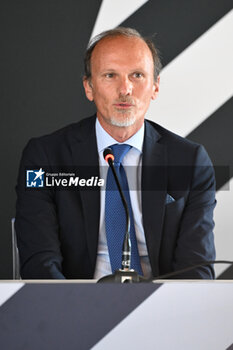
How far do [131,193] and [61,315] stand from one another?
1.09m

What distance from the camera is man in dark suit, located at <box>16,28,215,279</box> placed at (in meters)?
1.85

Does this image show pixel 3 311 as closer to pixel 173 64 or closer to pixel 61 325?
pixel 61 325

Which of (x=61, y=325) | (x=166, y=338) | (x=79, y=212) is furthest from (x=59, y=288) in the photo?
(x=79, y=212)

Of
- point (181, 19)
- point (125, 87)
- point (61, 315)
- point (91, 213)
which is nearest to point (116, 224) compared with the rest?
point (91, 213)

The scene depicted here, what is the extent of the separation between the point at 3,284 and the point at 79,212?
1038 millimetres

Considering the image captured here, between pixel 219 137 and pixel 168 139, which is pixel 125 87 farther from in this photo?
pixel 219 137

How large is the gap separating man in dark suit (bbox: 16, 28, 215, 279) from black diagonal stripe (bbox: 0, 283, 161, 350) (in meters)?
0.89

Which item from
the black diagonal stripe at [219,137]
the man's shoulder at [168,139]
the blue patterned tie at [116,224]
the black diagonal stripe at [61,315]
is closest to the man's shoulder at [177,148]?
the man's shoulder at [168,139]

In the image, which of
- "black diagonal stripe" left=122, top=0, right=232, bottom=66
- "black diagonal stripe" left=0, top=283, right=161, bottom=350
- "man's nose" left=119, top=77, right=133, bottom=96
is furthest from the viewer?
"black diagonal stripe" left=122, top=0, right=232, bottom=66

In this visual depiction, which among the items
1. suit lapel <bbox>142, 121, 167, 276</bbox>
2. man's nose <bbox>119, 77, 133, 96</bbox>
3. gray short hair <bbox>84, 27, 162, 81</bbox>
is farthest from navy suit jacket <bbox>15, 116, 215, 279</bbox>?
gray short hair <bbox>84, 27, 162, 81</bbox>

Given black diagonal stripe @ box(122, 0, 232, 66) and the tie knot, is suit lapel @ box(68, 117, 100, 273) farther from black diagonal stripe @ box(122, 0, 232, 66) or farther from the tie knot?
black diagonal stripe @ box(122, 0, 232, 66)

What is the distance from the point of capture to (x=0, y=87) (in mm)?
2818

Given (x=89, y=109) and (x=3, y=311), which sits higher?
(x=89, y=109)

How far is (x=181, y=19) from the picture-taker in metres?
2.84
